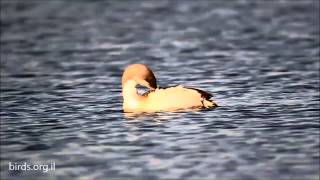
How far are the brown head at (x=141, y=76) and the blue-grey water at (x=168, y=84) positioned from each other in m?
0.75

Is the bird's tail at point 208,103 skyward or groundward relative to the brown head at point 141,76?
groundward

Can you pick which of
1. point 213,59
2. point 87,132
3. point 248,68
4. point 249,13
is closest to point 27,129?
point 87,132

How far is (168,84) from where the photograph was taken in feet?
85.7

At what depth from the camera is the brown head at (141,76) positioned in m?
21.4

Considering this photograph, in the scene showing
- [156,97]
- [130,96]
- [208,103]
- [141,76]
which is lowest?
[208,103]

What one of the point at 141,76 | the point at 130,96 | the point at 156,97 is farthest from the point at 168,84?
Answer: the point at 156,97

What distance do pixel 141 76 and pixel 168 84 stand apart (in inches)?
187

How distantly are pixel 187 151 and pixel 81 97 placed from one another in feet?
22.3

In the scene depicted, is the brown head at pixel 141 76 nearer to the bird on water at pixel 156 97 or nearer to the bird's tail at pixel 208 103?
the bird on water at pixel 156 97

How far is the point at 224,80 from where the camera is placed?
84.8ft

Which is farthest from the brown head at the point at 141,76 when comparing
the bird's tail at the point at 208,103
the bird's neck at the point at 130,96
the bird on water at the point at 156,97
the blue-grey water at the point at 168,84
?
the bird's tail at the point at 208,103

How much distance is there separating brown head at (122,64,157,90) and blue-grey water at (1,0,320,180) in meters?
0.75

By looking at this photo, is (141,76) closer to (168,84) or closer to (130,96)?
(130,96)

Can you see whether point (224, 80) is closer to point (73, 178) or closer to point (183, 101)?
point (183, 101)
